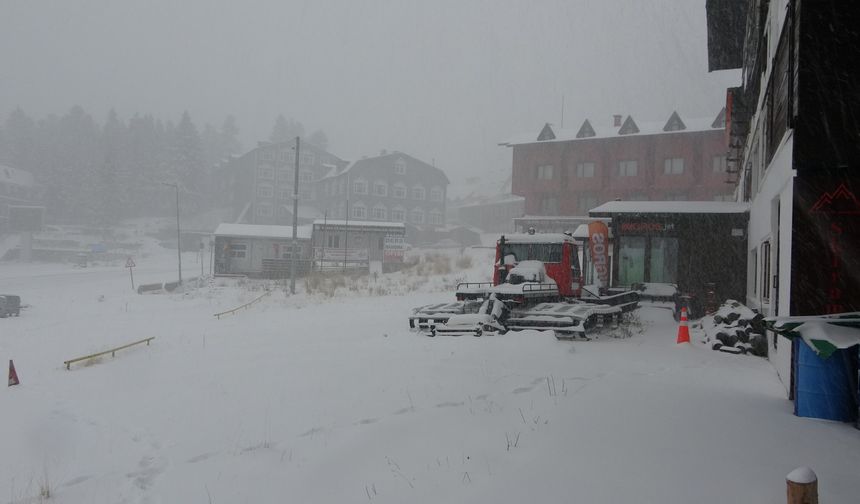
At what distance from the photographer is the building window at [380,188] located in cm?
6706

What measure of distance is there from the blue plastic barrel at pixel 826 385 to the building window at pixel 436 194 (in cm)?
6608

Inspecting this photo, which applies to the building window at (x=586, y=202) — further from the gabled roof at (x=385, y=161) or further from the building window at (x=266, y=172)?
the building window at (x=266, y=172)

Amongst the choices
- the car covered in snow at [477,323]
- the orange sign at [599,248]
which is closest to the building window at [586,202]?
the orange sign at [599,248]

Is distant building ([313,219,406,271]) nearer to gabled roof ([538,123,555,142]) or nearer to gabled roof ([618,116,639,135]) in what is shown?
gabled roof ([538,123,555,142])

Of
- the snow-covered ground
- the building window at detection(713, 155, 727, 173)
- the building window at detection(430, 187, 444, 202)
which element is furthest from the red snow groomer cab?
the building window at detection(430, 187, 444, 202)

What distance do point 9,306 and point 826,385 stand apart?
31.1 metres

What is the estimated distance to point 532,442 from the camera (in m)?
5.42

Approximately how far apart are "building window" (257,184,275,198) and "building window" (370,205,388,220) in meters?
14.5

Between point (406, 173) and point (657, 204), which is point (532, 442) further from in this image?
point (406, 173)

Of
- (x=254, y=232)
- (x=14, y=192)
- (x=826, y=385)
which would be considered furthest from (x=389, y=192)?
(x=826, y=385)

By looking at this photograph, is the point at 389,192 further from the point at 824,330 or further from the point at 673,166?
the point at 824,330

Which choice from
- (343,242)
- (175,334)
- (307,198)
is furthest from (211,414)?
(307,198)

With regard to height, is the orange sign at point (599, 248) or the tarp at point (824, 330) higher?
the orange sign at point (599, 248)

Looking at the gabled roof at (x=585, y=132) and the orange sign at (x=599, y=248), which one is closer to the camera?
the orange sign at (x=599, y=248)
